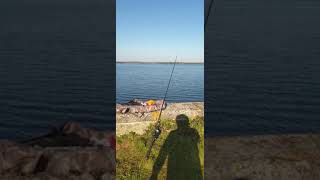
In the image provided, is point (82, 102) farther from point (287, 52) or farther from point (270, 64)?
point (287, 52)

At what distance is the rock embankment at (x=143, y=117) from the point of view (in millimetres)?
5316

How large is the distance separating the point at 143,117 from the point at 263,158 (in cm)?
425

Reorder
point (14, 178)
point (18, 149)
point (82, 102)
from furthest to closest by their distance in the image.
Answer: point (82, 102) < point (18, 149) < point (14, 178)

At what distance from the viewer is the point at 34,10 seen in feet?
301

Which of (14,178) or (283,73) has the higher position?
(283,73)

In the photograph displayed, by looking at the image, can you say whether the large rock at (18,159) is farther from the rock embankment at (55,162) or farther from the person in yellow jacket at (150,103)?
the person in yellow jacket at (150,103)

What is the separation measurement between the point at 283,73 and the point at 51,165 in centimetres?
3024

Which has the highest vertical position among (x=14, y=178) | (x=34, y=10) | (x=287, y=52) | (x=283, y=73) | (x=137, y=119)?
(x=34, y=10)

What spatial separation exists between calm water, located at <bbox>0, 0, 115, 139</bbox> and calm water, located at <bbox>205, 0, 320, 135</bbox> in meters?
7.74

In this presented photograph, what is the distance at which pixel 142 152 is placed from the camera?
5.64m

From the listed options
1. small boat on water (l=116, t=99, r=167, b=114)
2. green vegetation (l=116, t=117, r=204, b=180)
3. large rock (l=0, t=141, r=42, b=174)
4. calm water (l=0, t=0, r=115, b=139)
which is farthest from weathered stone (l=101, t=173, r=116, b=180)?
calm water (l=0, t=0, r=115, b=139)

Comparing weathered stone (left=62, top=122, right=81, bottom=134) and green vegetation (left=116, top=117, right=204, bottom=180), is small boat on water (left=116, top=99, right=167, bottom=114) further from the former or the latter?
weathered stone (left=62, top=122, right=81, bottom=134)

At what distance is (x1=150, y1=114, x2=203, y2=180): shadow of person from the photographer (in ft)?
18.4

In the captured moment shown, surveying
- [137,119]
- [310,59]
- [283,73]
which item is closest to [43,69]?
[283,73]
